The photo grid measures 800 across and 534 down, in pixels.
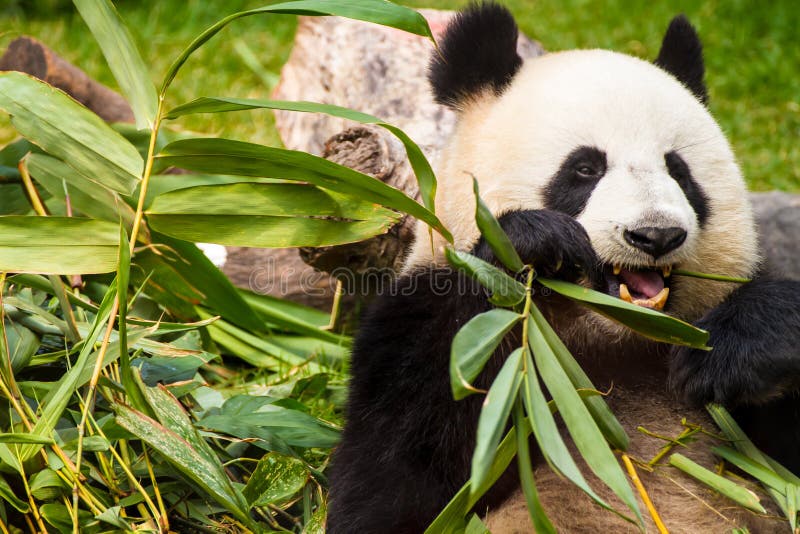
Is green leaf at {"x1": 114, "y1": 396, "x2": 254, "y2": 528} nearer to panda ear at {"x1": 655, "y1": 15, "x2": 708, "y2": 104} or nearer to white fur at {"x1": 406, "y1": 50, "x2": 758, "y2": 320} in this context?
white fur at {"x1": 406, "y1": 50, "x2": 758, "y2": 320}

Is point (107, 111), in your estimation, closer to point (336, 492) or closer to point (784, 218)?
point (336, 492)

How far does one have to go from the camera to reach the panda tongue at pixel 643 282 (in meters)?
2.12

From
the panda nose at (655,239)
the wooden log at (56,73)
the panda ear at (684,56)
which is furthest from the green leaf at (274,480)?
the wooden log at (56,73)

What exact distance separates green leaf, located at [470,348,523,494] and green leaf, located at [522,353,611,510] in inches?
1.1

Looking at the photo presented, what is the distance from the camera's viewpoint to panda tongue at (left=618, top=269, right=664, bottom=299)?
83.7 inches

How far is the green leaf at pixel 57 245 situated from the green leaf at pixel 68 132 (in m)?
0.15

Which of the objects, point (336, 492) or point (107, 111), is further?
point (107, 111)

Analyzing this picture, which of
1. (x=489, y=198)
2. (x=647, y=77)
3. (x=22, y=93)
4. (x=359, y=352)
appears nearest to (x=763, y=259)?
(x=647, y=77)

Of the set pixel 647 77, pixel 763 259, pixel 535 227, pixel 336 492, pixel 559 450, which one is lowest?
pixel 336 492

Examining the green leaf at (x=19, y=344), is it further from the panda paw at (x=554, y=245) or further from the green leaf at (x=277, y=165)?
the panda paw at (x=554, y=245)

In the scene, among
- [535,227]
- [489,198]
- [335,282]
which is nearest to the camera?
[535,227]

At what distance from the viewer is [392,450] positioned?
83.0 inches

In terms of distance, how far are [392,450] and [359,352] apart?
26cm

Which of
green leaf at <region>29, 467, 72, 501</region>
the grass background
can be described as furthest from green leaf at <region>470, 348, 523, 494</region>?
the grass background
